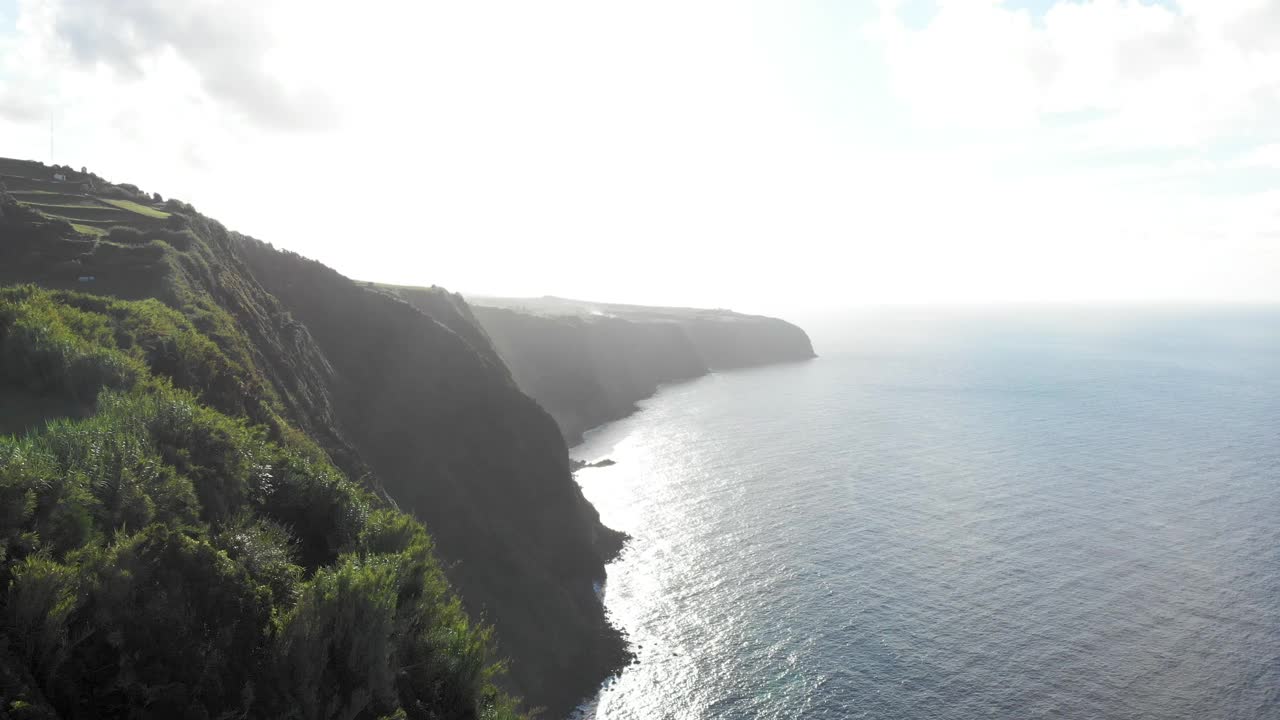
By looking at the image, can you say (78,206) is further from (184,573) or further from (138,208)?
(184,573)

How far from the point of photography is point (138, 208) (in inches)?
1802

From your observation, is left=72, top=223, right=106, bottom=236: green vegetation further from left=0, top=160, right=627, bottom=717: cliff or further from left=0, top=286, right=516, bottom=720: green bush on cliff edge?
left=0, top=286, right=516, bottom=720: green bush on cliff edge

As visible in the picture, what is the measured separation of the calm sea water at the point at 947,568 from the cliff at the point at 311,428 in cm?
964

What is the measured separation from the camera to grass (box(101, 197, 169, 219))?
44.7 metres

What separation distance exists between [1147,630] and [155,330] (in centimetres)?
7363

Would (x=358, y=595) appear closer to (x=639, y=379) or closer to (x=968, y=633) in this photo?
(x=968, y=633)

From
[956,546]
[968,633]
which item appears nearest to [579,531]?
[968,633]

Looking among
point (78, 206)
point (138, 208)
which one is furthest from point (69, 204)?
point (138, 208)

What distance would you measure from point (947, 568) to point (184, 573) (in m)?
67.9

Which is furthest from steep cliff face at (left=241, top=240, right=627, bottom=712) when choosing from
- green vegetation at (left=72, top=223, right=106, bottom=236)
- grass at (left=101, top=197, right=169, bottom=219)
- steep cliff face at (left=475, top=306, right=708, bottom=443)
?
steep cliff face at (left=475, top=306, right=708, bottom=443)

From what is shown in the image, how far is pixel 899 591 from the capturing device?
6088 centimetres

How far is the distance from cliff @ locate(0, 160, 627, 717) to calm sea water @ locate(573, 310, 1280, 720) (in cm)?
964

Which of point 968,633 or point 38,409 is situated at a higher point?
point 38,409

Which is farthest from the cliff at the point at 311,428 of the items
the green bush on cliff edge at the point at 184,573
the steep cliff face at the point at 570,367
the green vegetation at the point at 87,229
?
the steep cliff face at the point at 570,367
